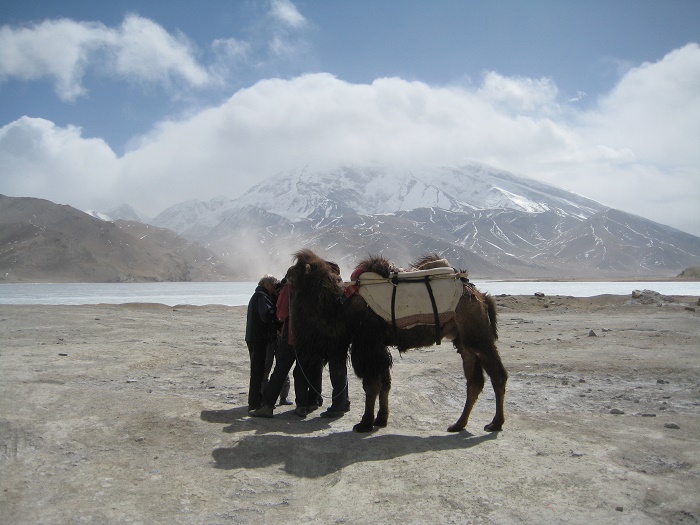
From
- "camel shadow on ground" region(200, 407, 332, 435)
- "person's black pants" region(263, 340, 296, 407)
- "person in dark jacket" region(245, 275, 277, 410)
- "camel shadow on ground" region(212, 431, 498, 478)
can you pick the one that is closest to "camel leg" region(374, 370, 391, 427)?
"camel shadow on ground" region(212, 431, 498, 478)

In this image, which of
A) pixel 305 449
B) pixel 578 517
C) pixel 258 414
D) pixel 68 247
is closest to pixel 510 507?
pixel 578 517

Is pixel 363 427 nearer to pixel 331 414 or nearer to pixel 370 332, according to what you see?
pixel 331 414

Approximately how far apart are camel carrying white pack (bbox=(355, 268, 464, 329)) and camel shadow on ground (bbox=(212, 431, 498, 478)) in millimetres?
1154

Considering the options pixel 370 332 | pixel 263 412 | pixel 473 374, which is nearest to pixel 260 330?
pixel 263 412

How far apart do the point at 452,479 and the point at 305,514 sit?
1.15 m

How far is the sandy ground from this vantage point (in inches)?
145

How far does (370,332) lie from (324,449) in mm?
1231

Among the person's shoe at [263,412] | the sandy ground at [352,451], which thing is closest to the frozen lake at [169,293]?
the sandy ground at [352,451]

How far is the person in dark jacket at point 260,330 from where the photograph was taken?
6.26 metres

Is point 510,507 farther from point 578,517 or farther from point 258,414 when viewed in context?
point 258,414

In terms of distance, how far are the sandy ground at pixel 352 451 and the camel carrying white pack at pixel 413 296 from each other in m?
1.19

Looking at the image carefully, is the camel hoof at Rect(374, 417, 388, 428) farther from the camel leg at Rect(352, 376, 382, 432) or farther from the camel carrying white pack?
the camel carrying white pack

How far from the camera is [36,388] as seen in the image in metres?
6.32

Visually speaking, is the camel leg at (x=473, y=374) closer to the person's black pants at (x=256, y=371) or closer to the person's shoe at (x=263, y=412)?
the person's shoe at (x=263, y=412)
